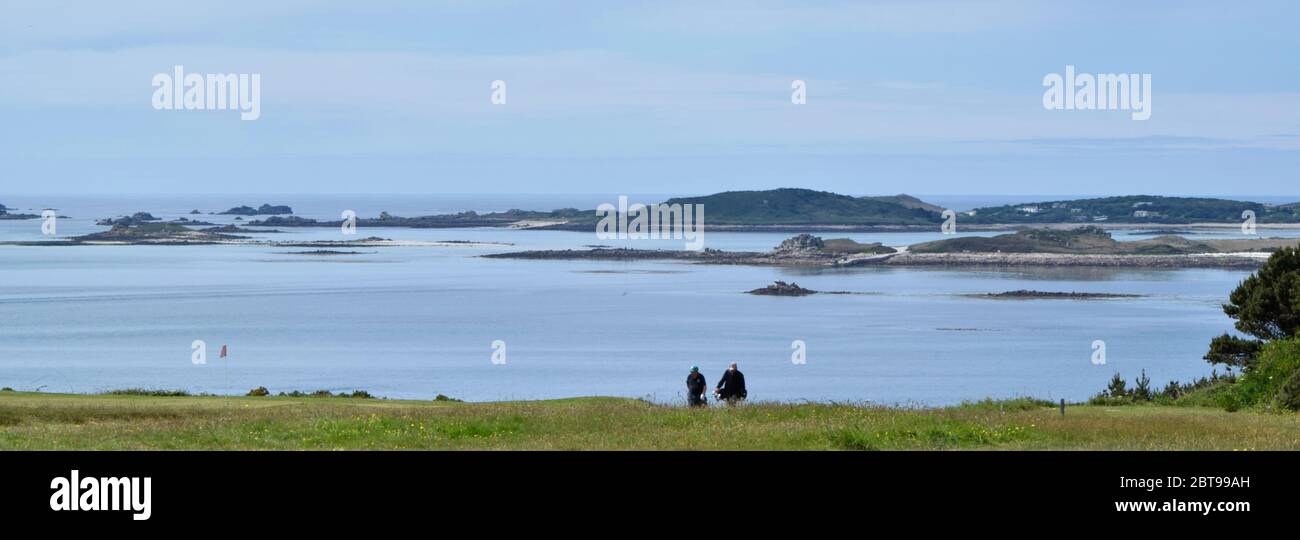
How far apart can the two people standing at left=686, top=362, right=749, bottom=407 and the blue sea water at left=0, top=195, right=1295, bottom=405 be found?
748 cm

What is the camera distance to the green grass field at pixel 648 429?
18.1 m

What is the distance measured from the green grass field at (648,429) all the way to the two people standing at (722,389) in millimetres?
863

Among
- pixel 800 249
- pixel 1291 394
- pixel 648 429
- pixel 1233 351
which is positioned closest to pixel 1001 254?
pixel 800 249

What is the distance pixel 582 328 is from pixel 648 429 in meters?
74.0

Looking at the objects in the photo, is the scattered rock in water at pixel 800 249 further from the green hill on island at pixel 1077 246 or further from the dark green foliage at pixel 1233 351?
the dark green foliage at pixel 1233 351

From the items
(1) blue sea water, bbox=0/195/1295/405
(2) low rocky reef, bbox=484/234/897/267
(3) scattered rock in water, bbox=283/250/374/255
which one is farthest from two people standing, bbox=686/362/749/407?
(3) scattered rock in water, bbox=283/250/374/255

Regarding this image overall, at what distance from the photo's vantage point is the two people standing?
24172 mm

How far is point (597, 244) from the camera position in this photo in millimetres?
194250

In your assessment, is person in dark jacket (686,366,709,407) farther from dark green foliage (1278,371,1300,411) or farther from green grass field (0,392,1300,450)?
dark green foliage (1278,371,1300,411)

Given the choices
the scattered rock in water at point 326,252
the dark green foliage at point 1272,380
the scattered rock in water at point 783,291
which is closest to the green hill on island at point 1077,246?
the scattered rock in water at point 783,291
